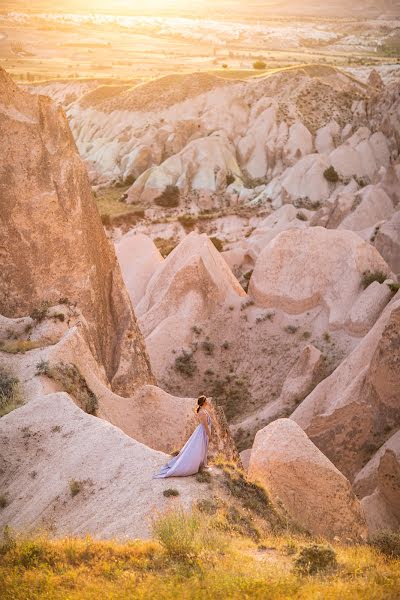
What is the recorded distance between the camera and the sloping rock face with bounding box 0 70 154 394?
1938 centimetres

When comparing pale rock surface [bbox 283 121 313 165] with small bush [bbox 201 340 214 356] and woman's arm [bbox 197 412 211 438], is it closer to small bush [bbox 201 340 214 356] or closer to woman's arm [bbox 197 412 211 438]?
small bush [bbox 201 340 214 356]

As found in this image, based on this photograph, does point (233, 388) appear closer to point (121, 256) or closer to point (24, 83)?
point (121, 256)

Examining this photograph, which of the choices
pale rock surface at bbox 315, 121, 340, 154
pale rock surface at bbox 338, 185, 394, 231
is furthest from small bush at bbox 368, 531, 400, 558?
pale rock surface at bbox 315, 121, 340, 154

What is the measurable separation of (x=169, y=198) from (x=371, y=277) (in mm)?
37183

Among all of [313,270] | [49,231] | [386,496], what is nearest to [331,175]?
[313,270]

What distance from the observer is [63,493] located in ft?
36.1

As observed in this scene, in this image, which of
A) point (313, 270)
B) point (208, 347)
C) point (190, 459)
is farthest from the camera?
point (313, 270)

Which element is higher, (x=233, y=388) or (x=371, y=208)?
(x=371, y=208)

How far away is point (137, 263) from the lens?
34000 millimetres

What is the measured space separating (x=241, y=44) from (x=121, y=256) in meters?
132

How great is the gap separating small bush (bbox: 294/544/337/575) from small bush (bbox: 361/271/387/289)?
732 inches

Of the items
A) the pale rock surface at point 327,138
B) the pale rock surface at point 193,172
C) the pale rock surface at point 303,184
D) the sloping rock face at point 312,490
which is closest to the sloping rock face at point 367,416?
the sloping rock face at point 312,490

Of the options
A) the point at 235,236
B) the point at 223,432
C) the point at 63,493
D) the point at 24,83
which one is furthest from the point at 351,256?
the point at 24,83

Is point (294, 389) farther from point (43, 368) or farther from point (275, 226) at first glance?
point (275, 226)
